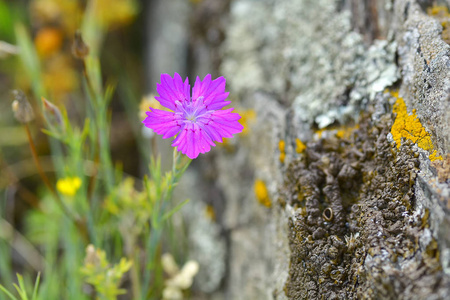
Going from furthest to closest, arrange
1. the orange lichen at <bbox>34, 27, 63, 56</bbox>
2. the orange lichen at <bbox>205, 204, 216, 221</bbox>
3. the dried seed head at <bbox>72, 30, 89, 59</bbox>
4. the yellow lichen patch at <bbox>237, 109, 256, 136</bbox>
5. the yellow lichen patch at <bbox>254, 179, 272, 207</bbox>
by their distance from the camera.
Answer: the orange lichen at <bbox>34, 27, 63, 56</bbox> → the orange lichen at <bbox>205, 204, 216, 221</bbox> → the yellow lichen patch at <bbox>237, 109, 256, 136</bbox> → the yellow lichen patch at <bbox>254, 179, 272, 207</bbox> → the dried seed head at <bbox>72, 30, 89, 59</bbox>

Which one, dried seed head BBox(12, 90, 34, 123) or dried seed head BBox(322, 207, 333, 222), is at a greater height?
dried seed head BBox(12, 90, 34, 123)

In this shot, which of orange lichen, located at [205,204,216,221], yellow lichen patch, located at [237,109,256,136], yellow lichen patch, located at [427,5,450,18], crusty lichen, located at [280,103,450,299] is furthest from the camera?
orange lichen, located at [205,204,216,221]

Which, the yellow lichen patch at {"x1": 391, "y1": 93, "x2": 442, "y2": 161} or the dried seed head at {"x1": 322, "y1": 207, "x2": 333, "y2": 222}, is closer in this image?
the yellow lichen patch at {"x1": 391, "y1": 93, "x2": 442, "y2": 161}

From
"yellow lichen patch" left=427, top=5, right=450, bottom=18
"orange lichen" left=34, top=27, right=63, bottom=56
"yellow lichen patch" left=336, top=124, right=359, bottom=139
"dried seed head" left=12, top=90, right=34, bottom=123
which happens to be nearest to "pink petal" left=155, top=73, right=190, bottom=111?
"yellow lichen patch" left=336, top=124, right=359, bottom=139

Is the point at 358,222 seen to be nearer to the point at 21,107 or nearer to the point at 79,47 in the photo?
the point at 79,47

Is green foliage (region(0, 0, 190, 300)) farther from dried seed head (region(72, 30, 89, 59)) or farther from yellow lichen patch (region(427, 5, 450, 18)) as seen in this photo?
yellow lichen patch (region(427, 5, 450, 18))

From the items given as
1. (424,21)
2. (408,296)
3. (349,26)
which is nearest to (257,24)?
(349,26)

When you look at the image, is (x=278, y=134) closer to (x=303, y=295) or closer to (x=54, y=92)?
(x=303, y=295)

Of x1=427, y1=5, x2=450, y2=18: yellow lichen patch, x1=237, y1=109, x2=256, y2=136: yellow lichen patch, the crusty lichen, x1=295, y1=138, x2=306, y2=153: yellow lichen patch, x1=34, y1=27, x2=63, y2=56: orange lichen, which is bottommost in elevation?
the crusty lichen
